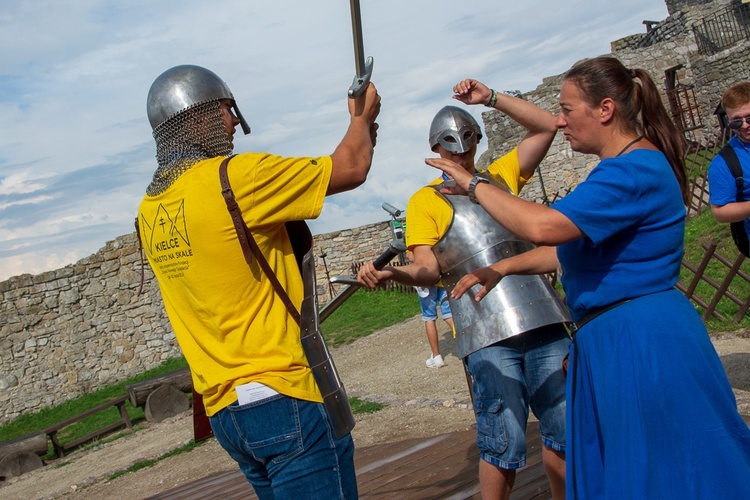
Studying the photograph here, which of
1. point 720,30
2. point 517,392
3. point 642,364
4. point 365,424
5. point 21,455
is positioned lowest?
point 365,424

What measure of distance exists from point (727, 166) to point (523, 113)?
1.43 m

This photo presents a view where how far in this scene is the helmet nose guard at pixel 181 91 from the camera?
7.86ft

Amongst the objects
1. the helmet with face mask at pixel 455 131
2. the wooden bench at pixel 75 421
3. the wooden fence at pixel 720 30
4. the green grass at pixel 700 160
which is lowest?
the wooden bench at pixel 75 421

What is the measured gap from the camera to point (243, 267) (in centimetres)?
224

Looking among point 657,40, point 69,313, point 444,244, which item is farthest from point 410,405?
point 657,40

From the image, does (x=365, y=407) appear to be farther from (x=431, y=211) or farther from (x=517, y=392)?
(x=517, y=392)

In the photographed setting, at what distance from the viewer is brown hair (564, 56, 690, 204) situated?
231cm

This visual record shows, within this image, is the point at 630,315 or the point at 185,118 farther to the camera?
the point at 185,118

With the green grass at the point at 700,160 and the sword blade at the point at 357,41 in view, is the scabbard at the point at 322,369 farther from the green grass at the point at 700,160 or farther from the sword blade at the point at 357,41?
the green grass at the point at 700,160

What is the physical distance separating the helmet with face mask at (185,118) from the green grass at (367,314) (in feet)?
34.0

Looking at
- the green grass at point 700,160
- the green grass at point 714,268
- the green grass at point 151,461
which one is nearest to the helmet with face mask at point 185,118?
the green grass at point 714,268

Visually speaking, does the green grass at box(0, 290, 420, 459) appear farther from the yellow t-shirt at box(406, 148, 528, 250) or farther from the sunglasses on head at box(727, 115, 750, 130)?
the sunglasses on head at box(727, 115, 750, 130)

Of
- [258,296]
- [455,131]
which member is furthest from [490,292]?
[258,296]

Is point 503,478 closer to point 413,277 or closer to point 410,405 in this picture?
point 413,277
